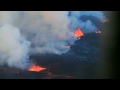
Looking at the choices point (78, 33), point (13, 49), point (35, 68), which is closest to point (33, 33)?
point (13, 49)

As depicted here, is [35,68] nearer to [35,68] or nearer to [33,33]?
[35,68]

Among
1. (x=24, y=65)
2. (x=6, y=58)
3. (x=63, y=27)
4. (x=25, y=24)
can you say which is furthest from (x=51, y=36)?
(x=6, y=58)

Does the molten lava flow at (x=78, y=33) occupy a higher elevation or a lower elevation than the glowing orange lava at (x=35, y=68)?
higher

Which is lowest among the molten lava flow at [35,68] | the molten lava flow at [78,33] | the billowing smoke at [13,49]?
the molten lava flow at [35,68]

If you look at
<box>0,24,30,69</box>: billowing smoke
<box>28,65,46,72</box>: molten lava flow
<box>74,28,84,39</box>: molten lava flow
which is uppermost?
<box>74,28,84,39</box>: molten lava flow

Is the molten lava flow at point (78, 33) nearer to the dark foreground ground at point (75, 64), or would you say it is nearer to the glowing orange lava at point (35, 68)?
the dark foreground ground at point (75, 64)

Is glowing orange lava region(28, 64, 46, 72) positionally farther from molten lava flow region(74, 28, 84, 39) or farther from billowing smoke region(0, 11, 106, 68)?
molten lava flow region(74, 28, 84, 39)

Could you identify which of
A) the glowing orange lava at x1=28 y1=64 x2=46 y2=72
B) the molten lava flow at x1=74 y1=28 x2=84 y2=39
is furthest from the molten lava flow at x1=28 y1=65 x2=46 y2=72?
the molten lava flow at x1=74 y1=28 x2=84 y2=39

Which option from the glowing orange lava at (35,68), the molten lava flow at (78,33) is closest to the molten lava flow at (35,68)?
the glowing orange lava at (35,68)
